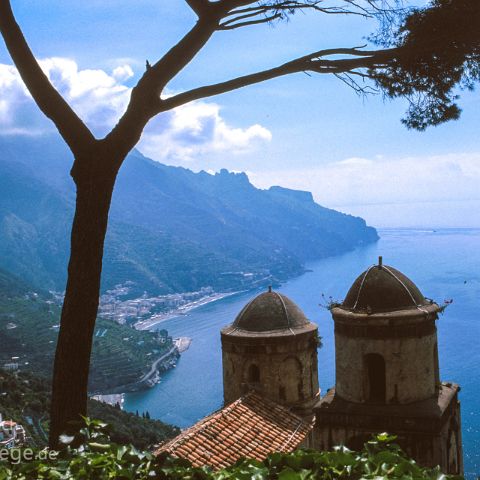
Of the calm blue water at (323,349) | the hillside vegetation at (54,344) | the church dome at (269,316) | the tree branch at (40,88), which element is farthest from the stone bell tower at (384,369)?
the hillside vegetation at (54,344)

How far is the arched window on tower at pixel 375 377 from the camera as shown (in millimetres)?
10625

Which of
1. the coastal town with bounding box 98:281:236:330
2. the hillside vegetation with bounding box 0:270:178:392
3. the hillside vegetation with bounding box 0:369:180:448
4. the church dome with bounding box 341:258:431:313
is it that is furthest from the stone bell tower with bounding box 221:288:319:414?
the coastal town with bounding box 98:281:236:330

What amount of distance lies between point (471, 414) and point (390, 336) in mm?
39688

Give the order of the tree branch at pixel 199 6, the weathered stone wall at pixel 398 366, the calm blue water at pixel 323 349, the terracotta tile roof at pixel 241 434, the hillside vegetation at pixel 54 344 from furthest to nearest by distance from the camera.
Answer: the hillside vegetation at pixel 54 344 → the calm blue water at pixel 323 349 → the weathered stone wall at pixel 398 366 → the terracotta tile roof at pixel 241 434 → the tree branch at pixel 199 6

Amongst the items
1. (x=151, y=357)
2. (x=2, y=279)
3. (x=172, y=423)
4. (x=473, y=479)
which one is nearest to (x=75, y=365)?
(x=473, y=479)

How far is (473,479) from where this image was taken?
3359 cm

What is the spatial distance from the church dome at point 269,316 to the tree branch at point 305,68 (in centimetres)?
820

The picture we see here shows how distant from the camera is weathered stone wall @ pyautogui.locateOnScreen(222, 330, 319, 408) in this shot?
514 inches

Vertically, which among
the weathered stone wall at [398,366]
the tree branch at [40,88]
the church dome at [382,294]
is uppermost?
the tree branch at [40,88]

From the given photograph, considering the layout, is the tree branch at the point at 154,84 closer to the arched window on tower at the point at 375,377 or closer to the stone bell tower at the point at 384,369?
the stone bell tower at the point at 384,369

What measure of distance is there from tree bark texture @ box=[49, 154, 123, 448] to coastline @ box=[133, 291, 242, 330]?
109m

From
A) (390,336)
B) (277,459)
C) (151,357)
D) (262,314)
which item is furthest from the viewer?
(151,357)

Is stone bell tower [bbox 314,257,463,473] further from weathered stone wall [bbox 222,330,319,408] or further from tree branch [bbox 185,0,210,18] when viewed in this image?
tree branch [bbox 185,0,210,18]

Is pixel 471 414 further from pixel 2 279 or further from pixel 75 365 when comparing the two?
pixel 2 279
